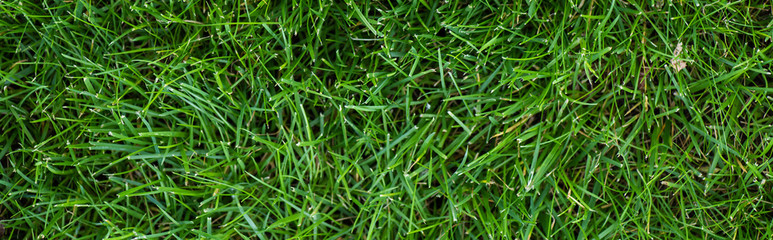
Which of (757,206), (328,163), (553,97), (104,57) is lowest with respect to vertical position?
(757,206)

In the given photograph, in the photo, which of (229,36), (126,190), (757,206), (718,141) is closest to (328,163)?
(229,36)

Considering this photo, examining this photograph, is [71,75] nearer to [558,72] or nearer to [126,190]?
[126,190]

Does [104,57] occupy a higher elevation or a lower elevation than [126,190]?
higher

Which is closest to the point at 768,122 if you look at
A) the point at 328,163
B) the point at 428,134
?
the point at 428,134

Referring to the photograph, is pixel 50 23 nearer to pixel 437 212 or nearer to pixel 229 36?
pixel 229 36

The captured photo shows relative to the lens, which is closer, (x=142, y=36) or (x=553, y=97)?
(x=553, y=97)

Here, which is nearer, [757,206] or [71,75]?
[757,206]
